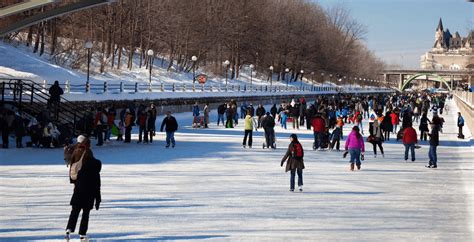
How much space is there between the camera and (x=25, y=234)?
1023 cm

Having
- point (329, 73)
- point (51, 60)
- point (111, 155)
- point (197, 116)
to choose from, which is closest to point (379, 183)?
point (111, 155)

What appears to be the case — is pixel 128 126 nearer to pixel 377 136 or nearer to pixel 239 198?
pixel 377 136

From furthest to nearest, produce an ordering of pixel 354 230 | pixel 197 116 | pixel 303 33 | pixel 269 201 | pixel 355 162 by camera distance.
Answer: pixel 303 33
pixel 197 116
pixel 355 162
pixel 269 201
pixel 354 230

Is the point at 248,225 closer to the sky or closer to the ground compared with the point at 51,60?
closer to the ground

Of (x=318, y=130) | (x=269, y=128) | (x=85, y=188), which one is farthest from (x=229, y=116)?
(x=85, y=188)

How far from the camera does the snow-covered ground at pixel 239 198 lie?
1079 centimetres

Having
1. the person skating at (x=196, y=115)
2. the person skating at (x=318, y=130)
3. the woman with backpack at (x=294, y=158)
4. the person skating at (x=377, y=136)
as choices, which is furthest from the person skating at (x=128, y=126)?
the woman with backpack at (x=294, y=158)

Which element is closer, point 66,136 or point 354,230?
point 354,230

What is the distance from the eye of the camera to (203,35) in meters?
76.4

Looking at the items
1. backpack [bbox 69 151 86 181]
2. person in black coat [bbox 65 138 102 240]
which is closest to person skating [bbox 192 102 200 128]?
backpack [bbox 69 151 86 181]

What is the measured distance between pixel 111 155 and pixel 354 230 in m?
12.0

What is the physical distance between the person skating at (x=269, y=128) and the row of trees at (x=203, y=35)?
25236mm

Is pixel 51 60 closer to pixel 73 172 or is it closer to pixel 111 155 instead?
pixel 111 155

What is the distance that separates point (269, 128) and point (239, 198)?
11126 mm
